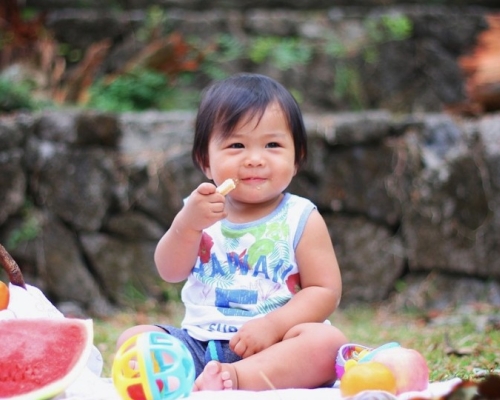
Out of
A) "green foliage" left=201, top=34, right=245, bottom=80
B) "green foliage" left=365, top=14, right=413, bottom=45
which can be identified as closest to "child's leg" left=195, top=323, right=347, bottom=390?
"green foliage" left=201, top=34, right=245, bottom=80

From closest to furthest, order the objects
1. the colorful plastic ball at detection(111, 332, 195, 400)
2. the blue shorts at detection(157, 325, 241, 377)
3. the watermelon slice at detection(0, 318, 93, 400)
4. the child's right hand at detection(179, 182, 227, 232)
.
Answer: the colorful plastic ball at detection(111, 332, 195, 400) < the watermelon slice at detection(0, 318, 93, 400) < the child's right hand at detection(179, 182, 227, 232) < the blue shorts at detection(157, 325, 241, 377)

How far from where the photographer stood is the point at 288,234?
2467mm

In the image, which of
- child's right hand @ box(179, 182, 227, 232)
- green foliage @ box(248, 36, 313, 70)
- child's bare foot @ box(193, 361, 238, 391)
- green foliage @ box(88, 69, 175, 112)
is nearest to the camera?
child's bare foot @ box(193, 361, 238, 391)

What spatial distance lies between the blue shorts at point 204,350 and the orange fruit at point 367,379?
0.59 metres

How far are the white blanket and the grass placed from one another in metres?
0.54

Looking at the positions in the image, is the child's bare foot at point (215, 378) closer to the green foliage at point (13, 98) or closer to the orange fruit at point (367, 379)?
the orange fruit at point (367, 379)

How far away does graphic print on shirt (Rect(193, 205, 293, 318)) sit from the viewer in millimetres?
2432

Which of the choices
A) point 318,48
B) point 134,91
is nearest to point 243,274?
point 134,91

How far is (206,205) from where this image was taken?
2.27 meters

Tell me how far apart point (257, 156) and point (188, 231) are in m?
0.34

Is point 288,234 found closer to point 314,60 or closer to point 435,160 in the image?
point 435,160

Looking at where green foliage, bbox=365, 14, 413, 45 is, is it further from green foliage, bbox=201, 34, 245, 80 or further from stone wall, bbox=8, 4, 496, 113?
green foliage, bbox=201, 34, 245, 80

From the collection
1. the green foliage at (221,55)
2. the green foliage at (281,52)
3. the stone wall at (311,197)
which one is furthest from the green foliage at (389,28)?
the stone wall at (311,197)

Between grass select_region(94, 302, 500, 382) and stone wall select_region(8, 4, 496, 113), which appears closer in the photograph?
grass select_region(94, 302, 500, 382)
